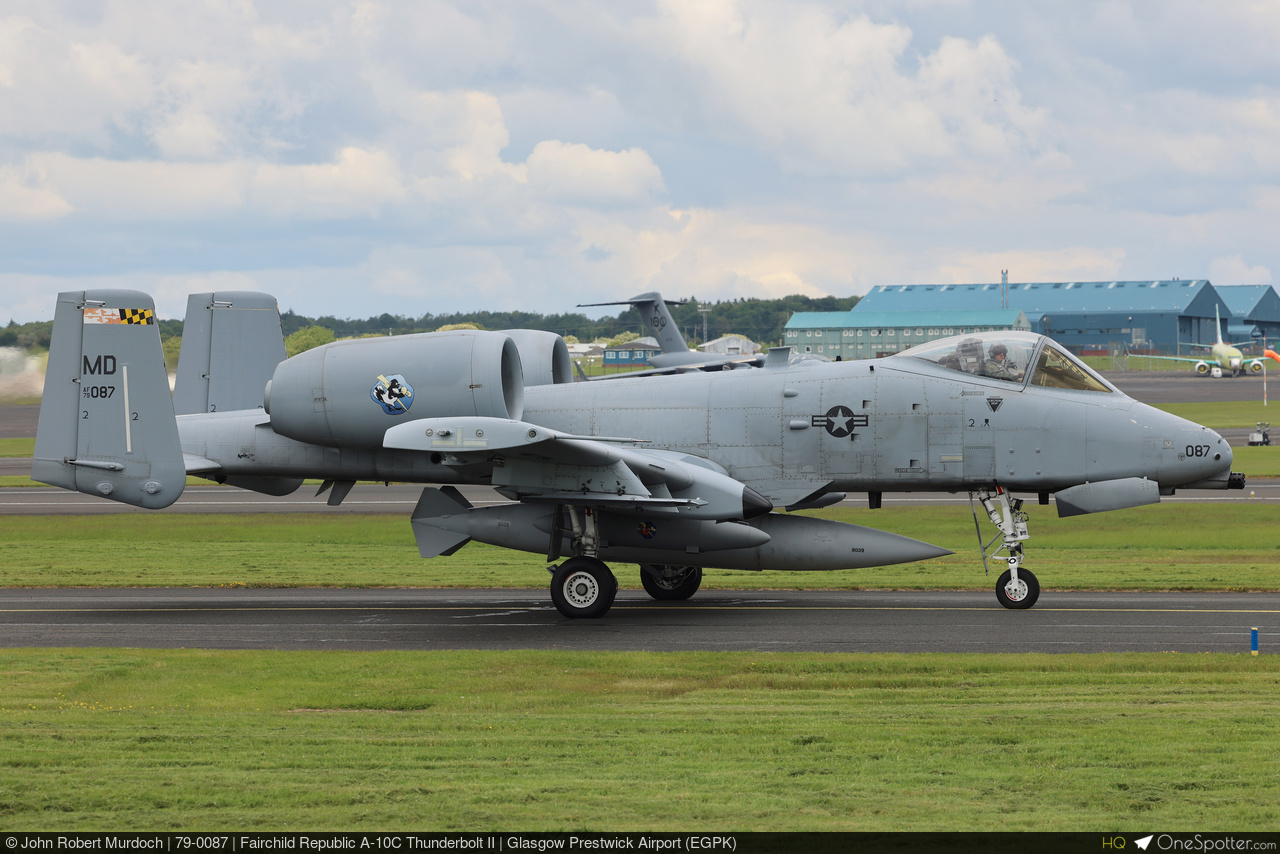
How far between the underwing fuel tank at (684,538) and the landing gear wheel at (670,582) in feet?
4.81

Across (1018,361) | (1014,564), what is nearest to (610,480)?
(1014,564)

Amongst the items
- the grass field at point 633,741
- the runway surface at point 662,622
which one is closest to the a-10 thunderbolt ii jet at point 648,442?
the runway surface at point 662,622

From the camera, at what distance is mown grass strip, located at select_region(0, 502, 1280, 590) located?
21297 mm

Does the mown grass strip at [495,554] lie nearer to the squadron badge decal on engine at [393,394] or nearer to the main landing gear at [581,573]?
the main landing gear at [581,573]

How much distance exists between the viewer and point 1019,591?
1705 centimetres

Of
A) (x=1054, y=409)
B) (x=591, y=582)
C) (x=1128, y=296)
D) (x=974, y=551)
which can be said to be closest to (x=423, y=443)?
(x=591, y=582)

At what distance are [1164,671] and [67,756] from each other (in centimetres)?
1064

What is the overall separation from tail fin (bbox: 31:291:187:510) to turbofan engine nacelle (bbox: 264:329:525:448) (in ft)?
6.39

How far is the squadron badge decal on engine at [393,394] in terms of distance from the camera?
709 inches

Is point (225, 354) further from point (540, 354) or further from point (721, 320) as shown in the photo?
point (721, 320)

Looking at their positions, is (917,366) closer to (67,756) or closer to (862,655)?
(862,655)

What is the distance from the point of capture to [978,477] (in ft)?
57.5

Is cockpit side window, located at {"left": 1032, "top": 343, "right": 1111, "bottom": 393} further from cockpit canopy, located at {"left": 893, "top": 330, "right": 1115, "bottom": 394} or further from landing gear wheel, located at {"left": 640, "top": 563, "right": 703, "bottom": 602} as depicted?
landing gear wheel, located at {"left": 640, "top": 563, "right": 703, "bottom": 602}
